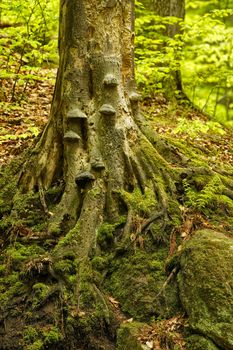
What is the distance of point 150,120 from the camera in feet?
28.4

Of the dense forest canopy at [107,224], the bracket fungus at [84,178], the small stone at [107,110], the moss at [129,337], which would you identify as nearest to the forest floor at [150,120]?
the dense forest canopy at [107,224]

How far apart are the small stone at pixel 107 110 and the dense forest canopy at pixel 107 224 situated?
0.01 metres

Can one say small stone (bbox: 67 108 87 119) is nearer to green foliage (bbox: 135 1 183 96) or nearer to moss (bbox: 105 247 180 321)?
moss (bbox: 105 247 180 321)

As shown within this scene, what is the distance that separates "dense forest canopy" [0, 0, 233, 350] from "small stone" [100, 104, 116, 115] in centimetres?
1

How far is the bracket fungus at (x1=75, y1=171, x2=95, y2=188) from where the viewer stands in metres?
4.34

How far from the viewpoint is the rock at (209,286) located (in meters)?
3.26

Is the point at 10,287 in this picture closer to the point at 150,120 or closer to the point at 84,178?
the point at 84,178

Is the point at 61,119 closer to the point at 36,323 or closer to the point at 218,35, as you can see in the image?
the point at 36,323

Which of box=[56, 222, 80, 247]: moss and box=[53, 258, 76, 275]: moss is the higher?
box=[56, 222, 80, 247]: moss

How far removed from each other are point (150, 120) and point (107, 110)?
4.26m

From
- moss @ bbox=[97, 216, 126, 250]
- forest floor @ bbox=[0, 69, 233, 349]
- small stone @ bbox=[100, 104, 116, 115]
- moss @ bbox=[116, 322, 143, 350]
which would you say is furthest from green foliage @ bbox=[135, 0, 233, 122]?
moss @ bbox=[116, 322, 143, 350]

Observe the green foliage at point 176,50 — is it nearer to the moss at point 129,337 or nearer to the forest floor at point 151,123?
the forest floor at point 151,123

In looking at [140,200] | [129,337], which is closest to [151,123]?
[140,200]

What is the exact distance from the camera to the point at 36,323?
3.62 meters
